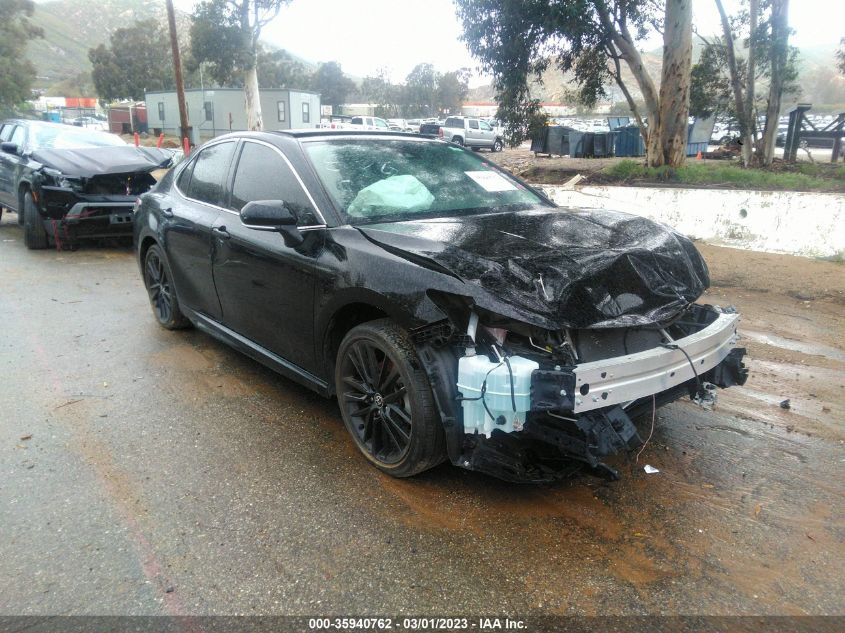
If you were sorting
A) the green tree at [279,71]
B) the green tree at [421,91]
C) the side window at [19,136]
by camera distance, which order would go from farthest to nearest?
1. the green tree at [421,91]
2. the green tree at [279,71]
3. the side window at [19,136]

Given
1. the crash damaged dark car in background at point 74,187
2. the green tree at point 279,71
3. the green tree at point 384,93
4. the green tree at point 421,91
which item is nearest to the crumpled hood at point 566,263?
the crash damaged dark car in background at point 74,187

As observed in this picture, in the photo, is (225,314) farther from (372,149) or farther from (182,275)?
(372,149)

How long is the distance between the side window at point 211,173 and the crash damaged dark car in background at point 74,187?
4757 millimetres

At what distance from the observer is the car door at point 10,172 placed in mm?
9715

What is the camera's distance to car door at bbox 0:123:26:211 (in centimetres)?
971

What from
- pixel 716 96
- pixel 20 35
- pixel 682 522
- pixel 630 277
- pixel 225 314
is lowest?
pixel 682 522

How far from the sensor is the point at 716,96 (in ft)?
54.0

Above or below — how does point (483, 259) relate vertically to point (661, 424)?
above

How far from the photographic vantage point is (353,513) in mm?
3010

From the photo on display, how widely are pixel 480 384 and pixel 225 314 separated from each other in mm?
2456

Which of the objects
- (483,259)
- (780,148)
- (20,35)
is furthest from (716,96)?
(20,35)

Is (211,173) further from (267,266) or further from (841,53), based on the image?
(841,53)

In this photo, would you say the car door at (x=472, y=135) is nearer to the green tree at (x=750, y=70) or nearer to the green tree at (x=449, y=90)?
the green tree at (x=750, y=70)

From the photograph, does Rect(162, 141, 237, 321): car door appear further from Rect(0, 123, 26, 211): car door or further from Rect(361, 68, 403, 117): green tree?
Rect(361, 68, 403, 117): green tree
